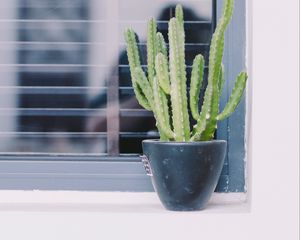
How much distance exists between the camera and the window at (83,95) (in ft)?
5.08

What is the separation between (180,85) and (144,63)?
308mm

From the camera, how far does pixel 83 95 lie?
1.77 metres

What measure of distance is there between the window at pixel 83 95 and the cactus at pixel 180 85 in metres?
0.17

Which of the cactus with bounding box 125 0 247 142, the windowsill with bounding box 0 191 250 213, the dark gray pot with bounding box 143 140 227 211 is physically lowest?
the windowsill with bounding box 0 191 250 213

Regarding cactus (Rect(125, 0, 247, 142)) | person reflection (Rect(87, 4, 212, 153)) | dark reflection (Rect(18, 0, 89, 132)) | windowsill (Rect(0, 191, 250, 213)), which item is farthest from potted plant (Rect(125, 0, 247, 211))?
dark reflection (Rect(18, 0, 89, 132))

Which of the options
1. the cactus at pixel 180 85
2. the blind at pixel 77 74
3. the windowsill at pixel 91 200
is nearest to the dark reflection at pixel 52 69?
the blind at pixel 77 74

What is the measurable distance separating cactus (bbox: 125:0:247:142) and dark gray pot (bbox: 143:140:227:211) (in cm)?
5

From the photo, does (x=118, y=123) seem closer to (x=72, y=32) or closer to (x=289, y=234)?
(x=72, y=32)

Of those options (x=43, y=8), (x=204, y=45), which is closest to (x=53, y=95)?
(x=43, y=8)

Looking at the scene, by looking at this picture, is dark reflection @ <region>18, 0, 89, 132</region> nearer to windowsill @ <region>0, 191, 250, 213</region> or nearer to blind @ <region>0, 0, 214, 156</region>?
blind @ <region>0, 0, 214, 156</region>

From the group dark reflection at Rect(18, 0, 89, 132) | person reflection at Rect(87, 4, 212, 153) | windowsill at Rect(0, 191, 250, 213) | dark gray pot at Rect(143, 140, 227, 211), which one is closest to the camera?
dark gray pot at Rect(143, 140, 227, 211)

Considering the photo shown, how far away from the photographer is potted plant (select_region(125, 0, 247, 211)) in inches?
52.2

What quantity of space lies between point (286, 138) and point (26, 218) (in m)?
0.66

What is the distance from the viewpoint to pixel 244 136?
153 centimetres
